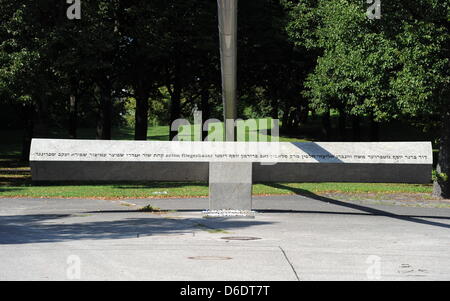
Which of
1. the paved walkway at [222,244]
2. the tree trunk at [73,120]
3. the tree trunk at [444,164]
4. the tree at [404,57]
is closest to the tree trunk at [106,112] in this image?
the tree trunk at [73,120]

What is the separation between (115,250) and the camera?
10.5 meters

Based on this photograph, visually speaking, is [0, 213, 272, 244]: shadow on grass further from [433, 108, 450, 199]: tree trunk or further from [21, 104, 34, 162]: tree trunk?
[21, 104, 34, 162]: tree trunk

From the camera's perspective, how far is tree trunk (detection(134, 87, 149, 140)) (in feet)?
131

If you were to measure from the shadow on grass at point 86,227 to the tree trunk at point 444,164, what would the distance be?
1085 cm

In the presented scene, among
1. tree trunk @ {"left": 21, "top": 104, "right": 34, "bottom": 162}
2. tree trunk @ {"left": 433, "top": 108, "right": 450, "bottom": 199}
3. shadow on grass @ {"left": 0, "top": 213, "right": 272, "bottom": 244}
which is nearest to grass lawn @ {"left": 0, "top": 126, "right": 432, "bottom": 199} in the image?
tree trunk @ {"left": 433, "top": 108, "right": 450, "bottom": 199}

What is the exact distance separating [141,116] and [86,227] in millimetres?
26463

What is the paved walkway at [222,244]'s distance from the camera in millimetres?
8617

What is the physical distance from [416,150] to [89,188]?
1448 centimetres

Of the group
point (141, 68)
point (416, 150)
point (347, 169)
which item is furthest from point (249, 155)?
point (141, 68)

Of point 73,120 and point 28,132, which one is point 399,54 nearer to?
point 28,132

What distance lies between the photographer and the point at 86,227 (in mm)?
14094

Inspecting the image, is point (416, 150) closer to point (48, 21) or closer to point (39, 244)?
point (39, 244)

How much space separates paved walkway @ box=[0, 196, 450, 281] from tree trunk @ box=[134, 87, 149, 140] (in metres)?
20.8

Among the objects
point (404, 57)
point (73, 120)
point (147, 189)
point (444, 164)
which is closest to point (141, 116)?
point (73, 120)
